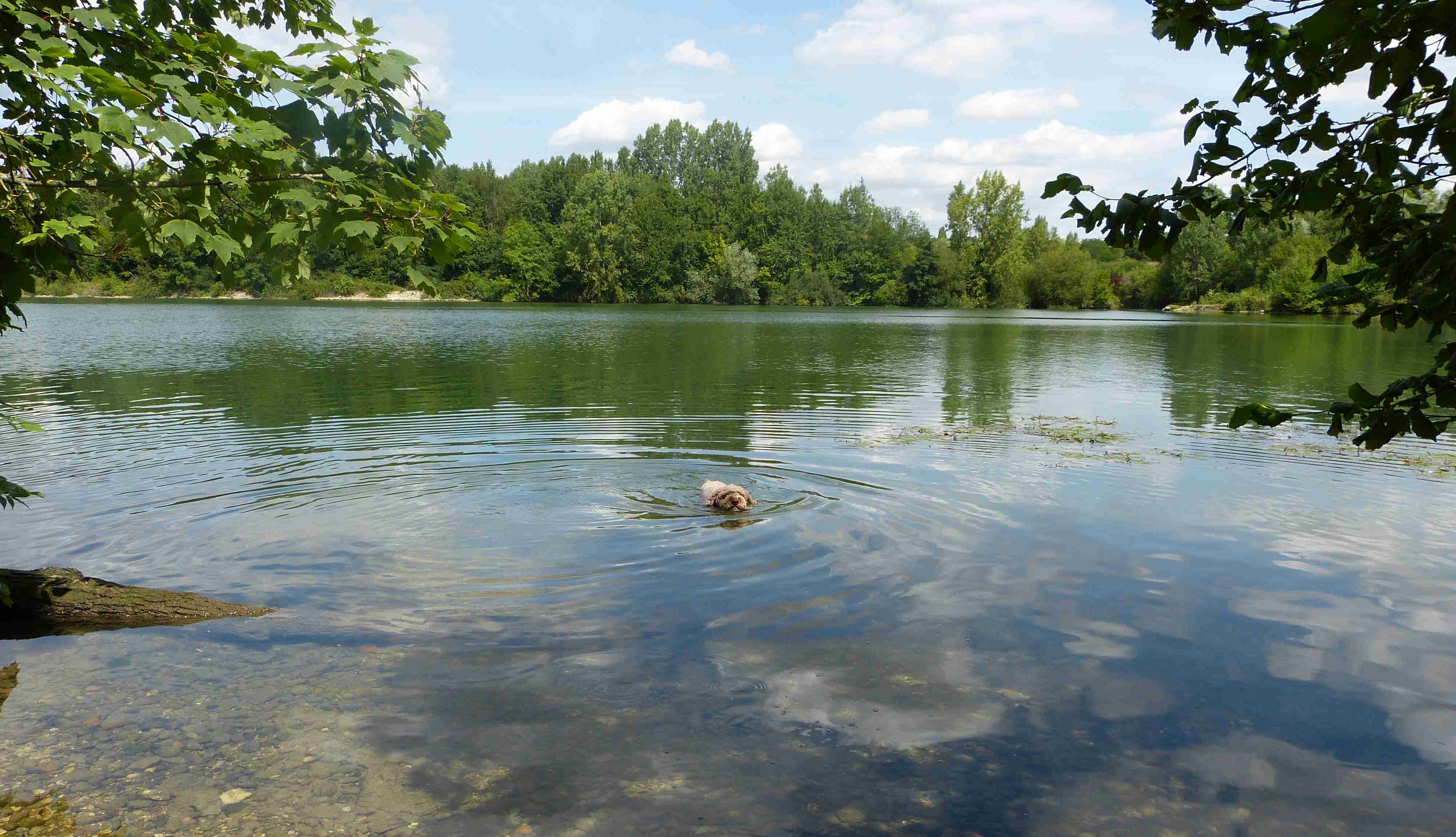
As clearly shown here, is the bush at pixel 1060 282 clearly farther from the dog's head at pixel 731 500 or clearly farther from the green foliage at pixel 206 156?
the green foliage at pixel 206 156

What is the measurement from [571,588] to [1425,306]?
6.63 m

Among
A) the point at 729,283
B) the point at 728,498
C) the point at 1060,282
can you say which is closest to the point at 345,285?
the point at 729,283

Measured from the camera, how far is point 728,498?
36.5ft

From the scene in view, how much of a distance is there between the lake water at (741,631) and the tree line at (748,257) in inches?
3555

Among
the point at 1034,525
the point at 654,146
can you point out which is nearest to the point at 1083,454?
the point at 1034,525

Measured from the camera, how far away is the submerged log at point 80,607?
6953 millimetres

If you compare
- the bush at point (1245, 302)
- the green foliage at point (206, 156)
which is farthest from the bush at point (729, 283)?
the green foliage at point (206, 156)

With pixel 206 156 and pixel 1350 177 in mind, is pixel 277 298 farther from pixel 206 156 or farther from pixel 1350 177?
pixel 1350 177

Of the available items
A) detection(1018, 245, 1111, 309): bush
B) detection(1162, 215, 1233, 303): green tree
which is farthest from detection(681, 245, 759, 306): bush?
detection(1162, 215, 1233, 303): green tree

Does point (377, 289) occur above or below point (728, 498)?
above

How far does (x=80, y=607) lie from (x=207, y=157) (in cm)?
426

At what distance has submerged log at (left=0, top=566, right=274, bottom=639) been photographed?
6953mm

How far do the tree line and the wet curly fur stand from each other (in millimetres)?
94984

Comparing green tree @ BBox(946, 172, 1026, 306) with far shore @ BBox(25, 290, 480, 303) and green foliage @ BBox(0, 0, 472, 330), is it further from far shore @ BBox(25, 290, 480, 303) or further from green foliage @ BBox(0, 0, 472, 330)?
green foliage @ BBox(0, 0, 472, 330)
